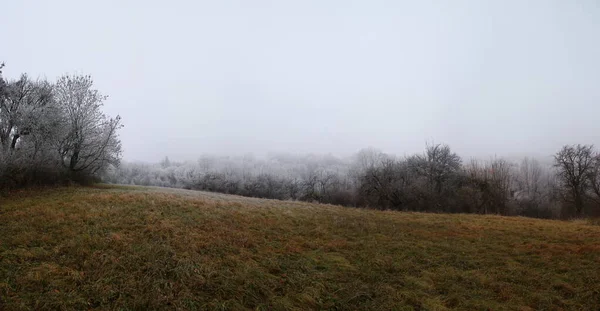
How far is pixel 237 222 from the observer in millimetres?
15539

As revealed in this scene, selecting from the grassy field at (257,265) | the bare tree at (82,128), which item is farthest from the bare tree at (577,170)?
the bare tree at (82,128)

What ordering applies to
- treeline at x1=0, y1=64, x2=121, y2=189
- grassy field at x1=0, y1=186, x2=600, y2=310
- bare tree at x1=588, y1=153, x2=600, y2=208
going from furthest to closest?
bare tree at x1=588, y1=153, x2=600, y2=208 → treeline at x1=0, y1=64, x2=121, y2=189 → grassy field at x1=0, y1=186, x2=600, y2=310

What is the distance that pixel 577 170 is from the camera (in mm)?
44500

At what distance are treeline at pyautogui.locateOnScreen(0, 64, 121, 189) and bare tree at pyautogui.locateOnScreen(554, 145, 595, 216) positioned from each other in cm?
6319

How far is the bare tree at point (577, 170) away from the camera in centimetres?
4325

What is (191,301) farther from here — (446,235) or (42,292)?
(446,235)

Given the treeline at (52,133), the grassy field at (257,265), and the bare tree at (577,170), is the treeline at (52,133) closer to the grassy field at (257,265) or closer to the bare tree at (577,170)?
the grassy field at (257,265)

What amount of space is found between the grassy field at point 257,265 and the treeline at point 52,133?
7.63 meters

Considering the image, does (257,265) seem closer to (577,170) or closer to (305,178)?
(577,170)

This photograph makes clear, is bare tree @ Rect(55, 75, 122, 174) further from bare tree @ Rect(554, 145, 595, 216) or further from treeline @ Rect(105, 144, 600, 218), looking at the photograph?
bare tree @ Rect(554, 145, 595, 216)

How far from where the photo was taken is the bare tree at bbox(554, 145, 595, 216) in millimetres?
43250

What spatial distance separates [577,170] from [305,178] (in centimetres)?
5981

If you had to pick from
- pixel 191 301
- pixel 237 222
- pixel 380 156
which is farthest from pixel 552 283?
pixel 380 156

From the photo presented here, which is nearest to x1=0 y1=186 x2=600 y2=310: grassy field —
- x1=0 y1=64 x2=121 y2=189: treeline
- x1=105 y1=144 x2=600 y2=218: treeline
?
x1=0 y1=64 x2=121 y2=189: treeline
